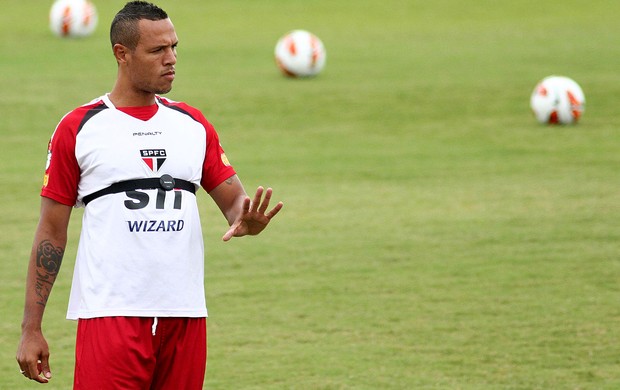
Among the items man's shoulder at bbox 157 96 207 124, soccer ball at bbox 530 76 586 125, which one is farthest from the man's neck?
soccer ball at bbox 530 76 586 125

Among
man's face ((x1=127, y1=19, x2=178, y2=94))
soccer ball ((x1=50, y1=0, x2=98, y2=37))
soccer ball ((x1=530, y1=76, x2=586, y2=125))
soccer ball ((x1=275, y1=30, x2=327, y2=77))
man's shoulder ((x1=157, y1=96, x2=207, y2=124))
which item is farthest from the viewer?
soccer ball ((x1=50, y1=0, x2=98, y2=37))

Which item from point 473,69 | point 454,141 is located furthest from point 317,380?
point 473,69

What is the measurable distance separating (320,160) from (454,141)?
2.12 metres

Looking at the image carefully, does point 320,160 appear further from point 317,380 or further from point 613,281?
point 317,380

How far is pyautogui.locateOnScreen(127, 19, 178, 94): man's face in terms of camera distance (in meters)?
4.63

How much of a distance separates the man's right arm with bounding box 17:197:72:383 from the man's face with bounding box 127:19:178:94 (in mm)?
573

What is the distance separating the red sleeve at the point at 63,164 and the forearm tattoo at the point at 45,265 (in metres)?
0.20

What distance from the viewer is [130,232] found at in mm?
4527

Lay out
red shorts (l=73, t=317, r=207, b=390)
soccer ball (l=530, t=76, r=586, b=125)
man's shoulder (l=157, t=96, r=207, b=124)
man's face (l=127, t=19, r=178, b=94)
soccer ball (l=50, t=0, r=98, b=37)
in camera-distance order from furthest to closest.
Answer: soccer ball (l=50, t=0, r=98, b=37), soccer ball (l=530, t=76, r=586, b=125), man's shoulder (l=157, t=96, r=207, b=124), man's face (l=127, t=19, r=178, b=94), red shorts (l=73, t=317, r=207, b=390)

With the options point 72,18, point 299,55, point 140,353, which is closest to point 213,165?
point 140,353

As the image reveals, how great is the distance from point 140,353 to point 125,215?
0.53 m

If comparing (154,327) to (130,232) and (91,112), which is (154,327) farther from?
(91,112)

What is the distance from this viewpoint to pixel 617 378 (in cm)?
729

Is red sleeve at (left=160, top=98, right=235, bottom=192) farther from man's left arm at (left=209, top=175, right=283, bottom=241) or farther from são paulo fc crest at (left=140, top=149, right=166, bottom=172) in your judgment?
são paulo fc crest at (left=140, top=149, right=166, bottom=172)
